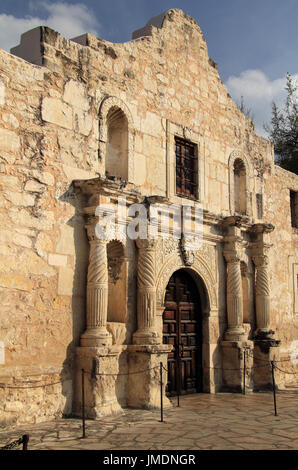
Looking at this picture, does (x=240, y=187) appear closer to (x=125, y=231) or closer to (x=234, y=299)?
(x=234, y=299)

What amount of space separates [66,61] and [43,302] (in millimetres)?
3657

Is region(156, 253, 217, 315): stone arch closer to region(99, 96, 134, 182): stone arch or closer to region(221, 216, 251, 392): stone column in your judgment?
region(221, 216, 251, 392): stone column

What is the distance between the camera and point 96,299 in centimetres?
773

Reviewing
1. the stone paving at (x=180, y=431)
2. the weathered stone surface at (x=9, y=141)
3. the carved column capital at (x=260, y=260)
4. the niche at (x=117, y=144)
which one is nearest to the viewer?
the stone paving at (x=180, y=431)

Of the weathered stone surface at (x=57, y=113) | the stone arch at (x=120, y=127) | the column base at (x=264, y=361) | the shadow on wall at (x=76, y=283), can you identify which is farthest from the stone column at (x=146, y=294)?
the column base at (x=264, y=361)

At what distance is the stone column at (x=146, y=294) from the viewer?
27.7 feet

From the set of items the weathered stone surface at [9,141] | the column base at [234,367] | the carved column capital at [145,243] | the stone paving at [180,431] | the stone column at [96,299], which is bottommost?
the stone paving at [180,431]

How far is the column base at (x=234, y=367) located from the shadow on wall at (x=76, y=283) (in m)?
3.72

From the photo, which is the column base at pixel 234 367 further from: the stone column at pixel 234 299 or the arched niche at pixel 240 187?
the arched niche at pixel 240 187

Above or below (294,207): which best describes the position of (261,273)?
below

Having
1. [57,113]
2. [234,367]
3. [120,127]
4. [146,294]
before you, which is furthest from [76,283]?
[234,367]

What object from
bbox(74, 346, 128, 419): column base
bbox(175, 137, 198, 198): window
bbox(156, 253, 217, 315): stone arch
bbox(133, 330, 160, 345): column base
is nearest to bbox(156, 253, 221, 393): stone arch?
bbox(156, 253, 217, 315): stone arch

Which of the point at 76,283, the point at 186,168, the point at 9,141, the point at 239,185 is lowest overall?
the point at 76,283

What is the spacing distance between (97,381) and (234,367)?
3.77 m
